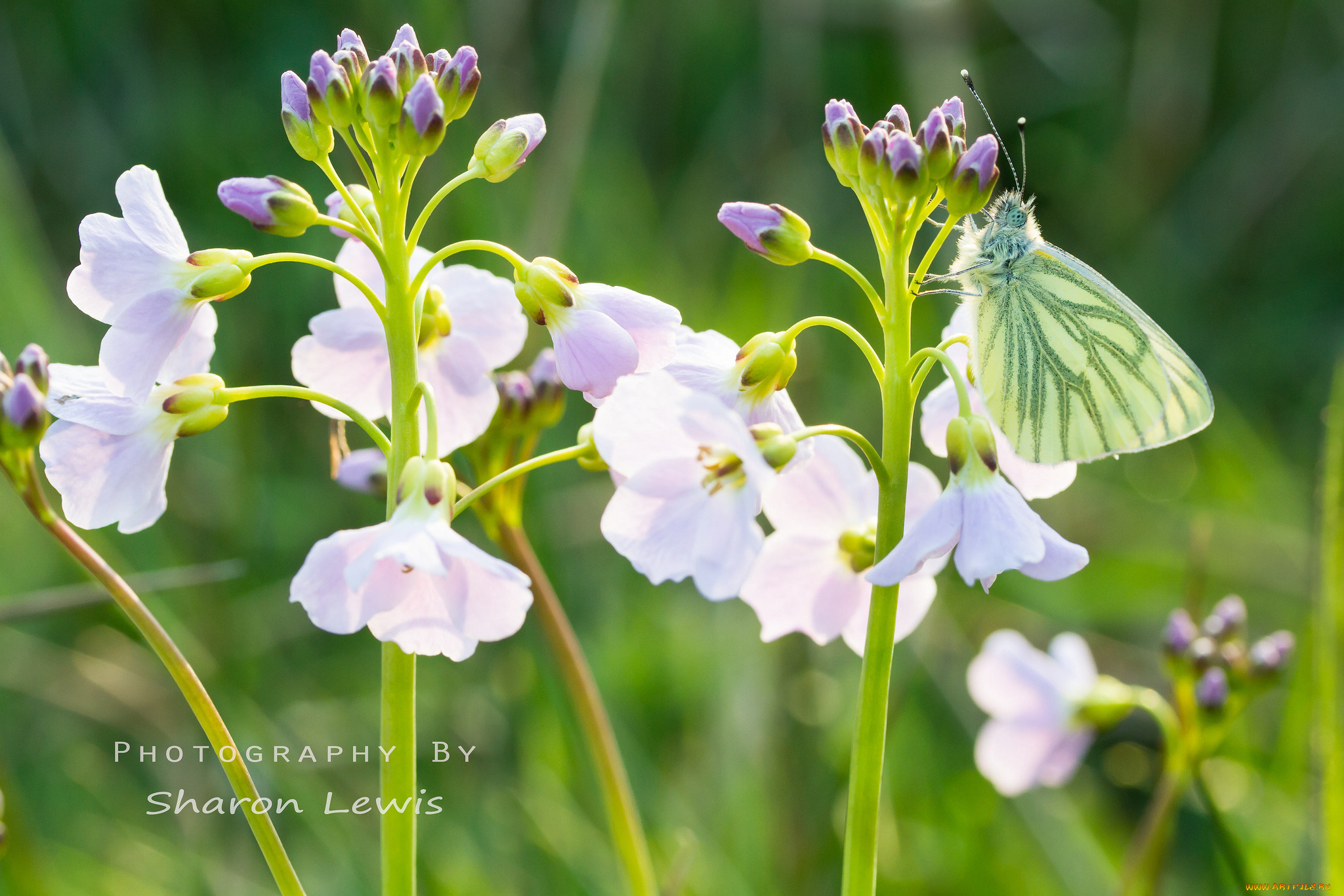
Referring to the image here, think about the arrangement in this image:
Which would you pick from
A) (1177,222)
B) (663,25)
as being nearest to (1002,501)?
(663,25)

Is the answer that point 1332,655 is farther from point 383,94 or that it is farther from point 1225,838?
point 383,94

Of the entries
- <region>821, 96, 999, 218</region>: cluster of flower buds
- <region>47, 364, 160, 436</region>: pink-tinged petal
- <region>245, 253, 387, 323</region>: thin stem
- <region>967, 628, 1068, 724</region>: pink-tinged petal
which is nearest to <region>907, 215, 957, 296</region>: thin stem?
<region>821, 96, 999, 218</region>: cluster of flower buds

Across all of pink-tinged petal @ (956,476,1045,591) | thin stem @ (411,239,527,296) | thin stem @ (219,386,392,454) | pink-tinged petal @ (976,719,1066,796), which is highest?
thin stem @ (411,239,527,296)

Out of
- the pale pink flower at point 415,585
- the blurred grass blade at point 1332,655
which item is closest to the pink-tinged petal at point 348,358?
the pale pink flower at point 415,585

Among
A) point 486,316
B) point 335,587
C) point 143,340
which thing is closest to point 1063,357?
point 486,316

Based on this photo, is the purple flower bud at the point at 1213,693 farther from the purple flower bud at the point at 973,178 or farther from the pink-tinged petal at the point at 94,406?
the pink-tinged petal at the point at 94,406

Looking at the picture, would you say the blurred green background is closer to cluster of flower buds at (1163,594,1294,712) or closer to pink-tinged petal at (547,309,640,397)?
cluster of flower buds at (1163,594,1294,712)
